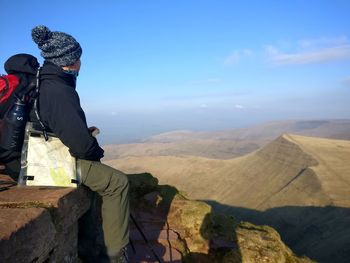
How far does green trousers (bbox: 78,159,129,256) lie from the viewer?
452 centimetres

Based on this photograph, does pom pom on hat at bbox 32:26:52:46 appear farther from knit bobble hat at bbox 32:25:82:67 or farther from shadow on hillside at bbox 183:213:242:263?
shadow on hillside at bbox 183:213:242:263

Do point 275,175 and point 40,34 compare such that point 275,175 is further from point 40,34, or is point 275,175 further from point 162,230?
point 40,34

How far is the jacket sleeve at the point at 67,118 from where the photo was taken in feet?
13.5

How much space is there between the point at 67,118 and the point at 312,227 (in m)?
28.7

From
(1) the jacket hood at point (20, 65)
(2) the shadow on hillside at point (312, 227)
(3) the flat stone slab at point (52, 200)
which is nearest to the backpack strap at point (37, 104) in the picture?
(1) the jacket hood at point (20, 65)

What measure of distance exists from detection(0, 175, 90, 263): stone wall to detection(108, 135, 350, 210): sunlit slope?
105ft

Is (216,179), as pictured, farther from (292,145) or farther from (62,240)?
(62,240)

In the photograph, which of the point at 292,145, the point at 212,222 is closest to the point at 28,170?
the point at 212,222

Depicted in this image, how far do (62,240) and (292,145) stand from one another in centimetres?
5889

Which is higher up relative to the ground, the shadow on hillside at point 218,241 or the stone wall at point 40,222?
the stone wall at point 40,222

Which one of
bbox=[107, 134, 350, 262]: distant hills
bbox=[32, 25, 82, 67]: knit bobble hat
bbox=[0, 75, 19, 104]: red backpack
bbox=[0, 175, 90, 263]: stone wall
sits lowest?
bbox=[107, 134, 350, 262]: distant hills

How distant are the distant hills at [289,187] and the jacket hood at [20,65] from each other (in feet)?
65.9

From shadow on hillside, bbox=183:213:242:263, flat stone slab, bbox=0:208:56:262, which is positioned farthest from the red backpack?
shadow on hillside, bbox=183:213:242:263

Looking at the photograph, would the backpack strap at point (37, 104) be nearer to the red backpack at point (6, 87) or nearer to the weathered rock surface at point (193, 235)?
the red backpack at point (6, 87)
